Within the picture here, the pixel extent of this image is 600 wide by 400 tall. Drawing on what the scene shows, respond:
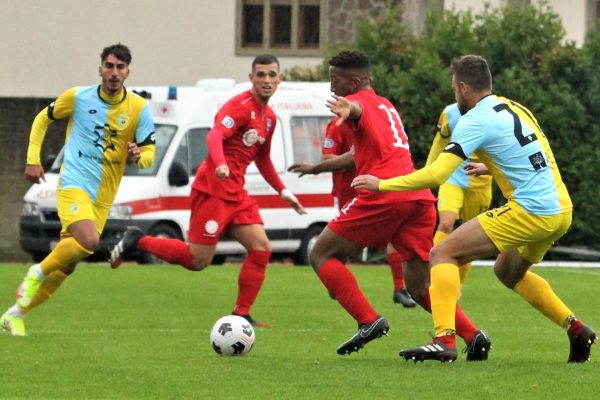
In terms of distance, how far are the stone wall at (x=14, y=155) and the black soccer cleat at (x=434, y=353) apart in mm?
18355

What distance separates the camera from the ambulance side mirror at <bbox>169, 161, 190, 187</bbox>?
24.2 m

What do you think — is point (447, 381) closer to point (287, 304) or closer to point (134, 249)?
point (134, 249)

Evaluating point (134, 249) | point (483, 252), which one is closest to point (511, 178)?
point (483, 252)

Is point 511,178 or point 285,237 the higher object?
point 511,178

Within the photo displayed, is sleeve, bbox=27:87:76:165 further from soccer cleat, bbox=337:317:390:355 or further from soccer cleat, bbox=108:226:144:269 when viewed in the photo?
soccer cleat, bbox=337:317:390:355

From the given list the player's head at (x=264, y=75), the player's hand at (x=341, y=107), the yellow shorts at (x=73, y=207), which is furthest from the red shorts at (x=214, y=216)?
the player's hand at (x=341, y=107)

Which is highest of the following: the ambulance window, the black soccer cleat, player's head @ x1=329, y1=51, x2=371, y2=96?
player's head @ x1=329, y1=51, x2=371, y2=96

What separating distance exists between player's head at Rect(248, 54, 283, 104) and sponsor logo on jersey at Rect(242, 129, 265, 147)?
0.95 feet

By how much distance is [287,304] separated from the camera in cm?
1750

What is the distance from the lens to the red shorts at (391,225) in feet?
38.8

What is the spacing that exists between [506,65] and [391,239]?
15.9 meters

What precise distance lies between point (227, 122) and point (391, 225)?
3.13 metres

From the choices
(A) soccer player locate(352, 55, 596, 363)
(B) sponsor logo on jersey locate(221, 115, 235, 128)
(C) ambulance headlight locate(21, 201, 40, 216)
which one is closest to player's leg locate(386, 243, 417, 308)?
(B) sponsor logo on jersey locate(221, 115, 235, 128)

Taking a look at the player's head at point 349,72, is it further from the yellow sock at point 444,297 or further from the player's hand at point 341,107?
the yellow sock at point 444,297
